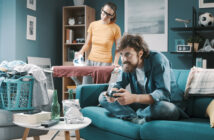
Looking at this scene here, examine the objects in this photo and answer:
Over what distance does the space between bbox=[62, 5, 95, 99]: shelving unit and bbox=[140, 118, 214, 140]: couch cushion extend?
3.40 metres

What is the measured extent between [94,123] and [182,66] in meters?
2.97

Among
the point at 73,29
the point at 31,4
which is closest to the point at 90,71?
the point at 31,4

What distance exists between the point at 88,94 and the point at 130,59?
76 centimetres

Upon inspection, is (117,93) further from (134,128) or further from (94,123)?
(94,123)

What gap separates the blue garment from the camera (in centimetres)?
200

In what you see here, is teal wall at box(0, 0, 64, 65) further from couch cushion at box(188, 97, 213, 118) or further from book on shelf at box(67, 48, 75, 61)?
couch cushion at box(188, 97, 213, 118)

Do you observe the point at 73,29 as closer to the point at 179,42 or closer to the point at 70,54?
the point at 70,54

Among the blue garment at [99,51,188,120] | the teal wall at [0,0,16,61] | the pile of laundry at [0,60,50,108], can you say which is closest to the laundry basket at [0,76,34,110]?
the pile of laundry at [0,60,50,108]

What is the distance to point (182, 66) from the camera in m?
5.02

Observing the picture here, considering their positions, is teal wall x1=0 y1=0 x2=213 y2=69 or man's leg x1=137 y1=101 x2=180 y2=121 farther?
teal wall x1=0 y1=0 x2=213 y2=69

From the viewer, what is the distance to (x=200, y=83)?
2.30m

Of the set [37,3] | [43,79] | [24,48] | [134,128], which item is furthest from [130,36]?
[37,3]

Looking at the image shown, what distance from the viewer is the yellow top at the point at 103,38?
3844 mm

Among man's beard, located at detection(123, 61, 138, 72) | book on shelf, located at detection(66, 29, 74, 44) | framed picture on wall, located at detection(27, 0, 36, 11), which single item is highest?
framed picture on wall, located at detection(27, 0, 36, 11)
